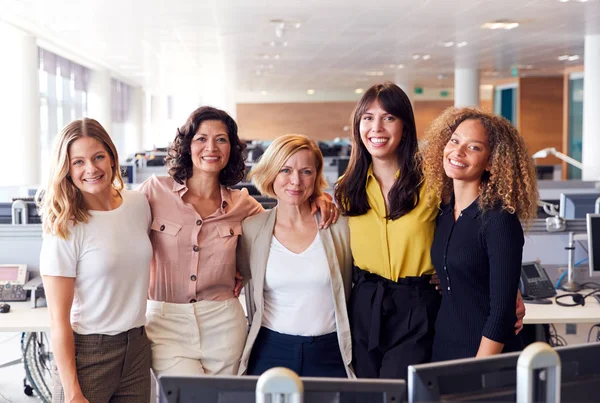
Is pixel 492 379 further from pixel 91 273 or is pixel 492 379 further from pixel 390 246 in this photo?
pixel 91 273

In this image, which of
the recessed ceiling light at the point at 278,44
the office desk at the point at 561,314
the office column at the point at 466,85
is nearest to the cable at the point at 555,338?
the office desk at the point at 561,314

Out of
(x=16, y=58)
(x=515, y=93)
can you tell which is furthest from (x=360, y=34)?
(x=515, y=93)

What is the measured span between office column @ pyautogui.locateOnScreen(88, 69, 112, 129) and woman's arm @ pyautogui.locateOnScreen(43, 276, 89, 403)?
1406 centimetres

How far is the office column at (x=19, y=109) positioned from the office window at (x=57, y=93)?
53.2 inches

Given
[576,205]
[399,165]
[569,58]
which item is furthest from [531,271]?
[569,58]

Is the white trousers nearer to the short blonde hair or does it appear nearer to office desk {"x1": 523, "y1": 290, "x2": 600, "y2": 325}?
the short blonde hair

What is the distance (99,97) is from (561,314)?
13.8 meters

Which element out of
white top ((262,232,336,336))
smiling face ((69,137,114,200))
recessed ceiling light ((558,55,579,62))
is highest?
recessed ceiling light ((558,55,579,62))

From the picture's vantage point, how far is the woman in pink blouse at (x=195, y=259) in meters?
2.35

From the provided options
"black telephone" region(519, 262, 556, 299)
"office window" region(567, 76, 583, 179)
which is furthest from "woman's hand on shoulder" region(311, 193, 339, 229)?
"office window" region(567, 76, 583, 179)

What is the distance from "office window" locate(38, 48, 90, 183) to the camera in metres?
12.4

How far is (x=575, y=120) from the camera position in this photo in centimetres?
1590

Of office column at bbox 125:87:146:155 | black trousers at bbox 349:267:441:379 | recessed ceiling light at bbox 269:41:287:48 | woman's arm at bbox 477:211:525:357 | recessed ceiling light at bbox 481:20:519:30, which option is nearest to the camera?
woman's arm at bbox 477:211:525:357

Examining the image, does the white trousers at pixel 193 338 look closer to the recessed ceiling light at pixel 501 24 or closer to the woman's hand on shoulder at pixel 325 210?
the woman's hand on shoulder at pixel 325 210
